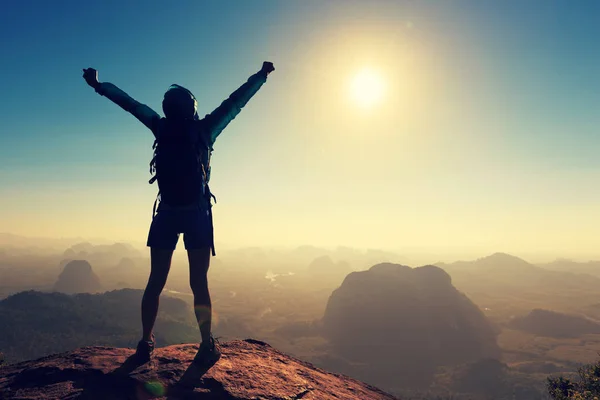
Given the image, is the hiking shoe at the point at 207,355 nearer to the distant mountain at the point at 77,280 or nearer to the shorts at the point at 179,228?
the shorts at the point at 179,228

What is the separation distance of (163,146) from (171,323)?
316 feet

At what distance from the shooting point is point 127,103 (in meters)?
4.05

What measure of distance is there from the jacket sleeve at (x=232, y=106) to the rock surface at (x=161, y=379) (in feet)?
9.36

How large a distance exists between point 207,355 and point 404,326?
9866 centimetres

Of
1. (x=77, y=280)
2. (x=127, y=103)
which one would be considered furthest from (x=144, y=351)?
(x=77, y=280)

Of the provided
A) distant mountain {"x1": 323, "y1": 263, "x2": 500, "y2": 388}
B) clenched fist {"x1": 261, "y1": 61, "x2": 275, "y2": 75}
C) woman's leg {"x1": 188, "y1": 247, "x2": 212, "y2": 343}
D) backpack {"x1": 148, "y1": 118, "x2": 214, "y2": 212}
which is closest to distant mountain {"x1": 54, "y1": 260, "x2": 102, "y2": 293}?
distant mountain {"x1": 323, "y1": 263, "x2": 500, "y2": 388}

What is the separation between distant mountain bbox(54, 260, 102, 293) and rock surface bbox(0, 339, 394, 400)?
206 meters

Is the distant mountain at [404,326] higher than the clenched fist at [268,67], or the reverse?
the clenched fist at [268,67]

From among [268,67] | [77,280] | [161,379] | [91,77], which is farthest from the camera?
[77,280]

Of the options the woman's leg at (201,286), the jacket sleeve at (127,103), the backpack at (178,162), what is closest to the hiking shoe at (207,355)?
the woman's leg at (201,286)

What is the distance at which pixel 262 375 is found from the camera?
12.5 feet

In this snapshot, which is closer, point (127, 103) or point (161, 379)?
point (161, 379)

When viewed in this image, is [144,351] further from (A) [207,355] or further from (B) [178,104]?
(B) [178,104]

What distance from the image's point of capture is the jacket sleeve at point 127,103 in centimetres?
396
